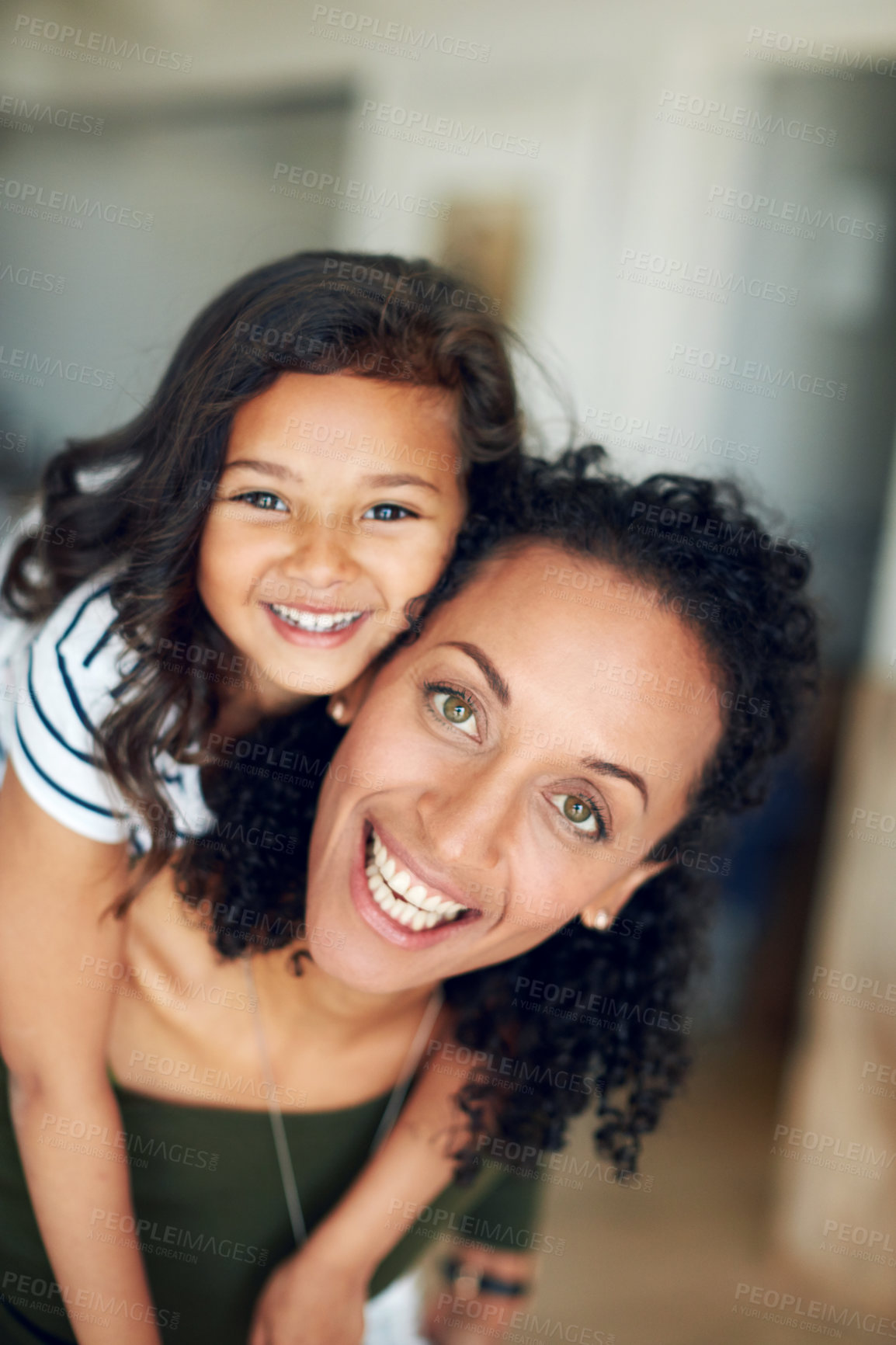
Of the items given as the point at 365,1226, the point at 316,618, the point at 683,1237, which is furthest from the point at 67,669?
the point at 683,1237

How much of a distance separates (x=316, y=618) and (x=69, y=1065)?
36cm

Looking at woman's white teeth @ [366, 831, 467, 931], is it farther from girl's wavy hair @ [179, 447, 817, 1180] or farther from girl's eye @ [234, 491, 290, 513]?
girl's eye @ [234, 491, 290, 513]

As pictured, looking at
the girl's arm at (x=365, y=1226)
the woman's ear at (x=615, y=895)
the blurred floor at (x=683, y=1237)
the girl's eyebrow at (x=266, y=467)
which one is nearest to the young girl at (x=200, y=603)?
the girl's eyebrow at (x=266, y=467)

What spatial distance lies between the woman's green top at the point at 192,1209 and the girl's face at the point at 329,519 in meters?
0.35

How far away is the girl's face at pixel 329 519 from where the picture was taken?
0.63 m

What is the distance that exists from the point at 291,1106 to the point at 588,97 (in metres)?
1.08

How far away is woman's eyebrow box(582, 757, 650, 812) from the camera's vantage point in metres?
0.63

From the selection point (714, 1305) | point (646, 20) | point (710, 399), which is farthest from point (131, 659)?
point (646, 20)

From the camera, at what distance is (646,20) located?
3.49 ft

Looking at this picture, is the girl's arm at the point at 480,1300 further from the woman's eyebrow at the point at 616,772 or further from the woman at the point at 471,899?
the woman's eyebrow at the point at 616,772

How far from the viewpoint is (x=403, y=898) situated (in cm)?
65

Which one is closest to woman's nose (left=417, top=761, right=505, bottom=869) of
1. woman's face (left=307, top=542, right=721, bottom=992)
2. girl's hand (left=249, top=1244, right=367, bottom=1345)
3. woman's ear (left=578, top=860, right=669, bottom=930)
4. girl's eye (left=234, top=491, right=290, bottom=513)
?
woman's face (left=307, top=542, right=721, bottom=992)

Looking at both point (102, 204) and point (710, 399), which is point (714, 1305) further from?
point (102, 204)

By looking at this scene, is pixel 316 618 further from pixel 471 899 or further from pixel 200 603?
pixel 471 899
